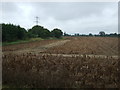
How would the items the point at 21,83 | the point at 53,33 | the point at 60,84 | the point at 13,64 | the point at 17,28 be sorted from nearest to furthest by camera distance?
the point at 60,84 < the point at 21,83 < the point at 13,64 < the point at 17,28 < the point at 53,33

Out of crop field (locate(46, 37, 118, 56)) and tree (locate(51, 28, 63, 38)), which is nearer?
crop field (locate(46, 37, 118, 56))

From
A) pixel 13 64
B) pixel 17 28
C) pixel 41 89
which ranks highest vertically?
pixel 17 28

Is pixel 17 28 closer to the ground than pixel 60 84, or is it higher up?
higher up

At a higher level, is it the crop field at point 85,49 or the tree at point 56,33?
the tree at point 56,33

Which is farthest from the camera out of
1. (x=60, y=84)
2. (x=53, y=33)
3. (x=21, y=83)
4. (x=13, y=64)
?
(x=53, y=33)

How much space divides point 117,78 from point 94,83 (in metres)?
0.96

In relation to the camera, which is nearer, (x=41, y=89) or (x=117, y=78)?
(x=41, y=89)

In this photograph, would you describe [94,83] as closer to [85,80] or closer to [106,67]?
[85,80]

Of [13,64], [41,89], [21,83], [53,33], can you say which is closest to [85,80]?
[41,89]

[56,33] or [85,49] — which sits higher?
[56,33]

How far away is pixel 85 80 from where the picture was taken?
564cm

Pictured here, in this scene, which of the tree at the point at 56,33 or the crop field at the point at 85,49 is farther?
the tree at the point at 56,33

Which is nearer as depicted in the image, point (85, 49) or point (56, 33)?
point (85, 49)

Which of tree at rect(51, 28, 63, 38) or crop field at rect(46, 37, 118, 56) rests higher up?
tree at rect(51, 28, 63, 38)
